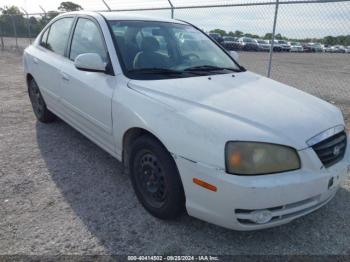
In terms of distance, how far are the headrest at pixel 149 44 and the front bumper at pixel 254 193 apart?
1.40 meters

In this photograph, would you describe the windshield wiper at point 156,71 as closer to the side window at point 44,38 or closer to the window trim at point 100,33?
the window trim at point 100,33

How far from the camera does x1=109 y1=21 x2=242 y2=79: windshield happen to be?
302cm

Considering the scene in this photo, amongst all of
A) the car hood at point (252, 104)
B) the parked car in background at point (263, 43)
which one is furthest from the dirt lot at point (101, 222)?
the parked car in background at point (263, 43)

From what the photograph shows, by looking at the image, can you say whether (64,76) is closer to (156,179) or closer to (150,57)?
(150,57)

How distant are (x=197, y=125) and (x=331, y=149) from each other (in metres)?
1.06

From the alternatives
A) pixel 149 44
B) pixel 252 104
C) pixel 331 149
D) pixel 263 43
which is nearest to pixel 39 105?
pixel 149 44

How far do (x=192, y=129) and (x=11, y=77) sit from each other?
30.3 ft

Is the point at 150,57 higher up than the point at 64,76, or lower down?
higher up

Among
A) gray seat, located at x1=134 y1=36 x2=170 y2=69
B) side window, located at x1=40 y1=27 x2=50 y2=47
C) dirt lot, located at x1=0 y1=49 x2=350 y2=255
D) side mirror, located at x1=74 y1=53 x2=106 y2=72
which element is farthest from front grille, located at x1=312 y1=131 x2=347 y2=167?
side window, located at x1=40 y1=27 x2=50 y2=47

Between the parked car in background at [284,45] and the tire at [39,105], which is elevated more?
→ the parked car in background at [284,45]

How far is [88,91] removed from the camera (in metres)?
3.25

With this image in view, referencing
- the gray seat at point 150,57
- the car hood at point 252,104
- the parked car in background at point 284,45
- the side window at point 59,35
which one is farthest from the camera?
the parked car in background at point 284,45

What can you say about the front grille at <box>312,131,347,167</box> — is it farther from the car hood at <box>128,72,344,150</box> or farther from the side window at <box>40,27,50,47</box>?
the side window at <box>40,27,50,47</box>

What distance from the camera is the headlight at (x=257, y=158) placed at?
81.7 inches
